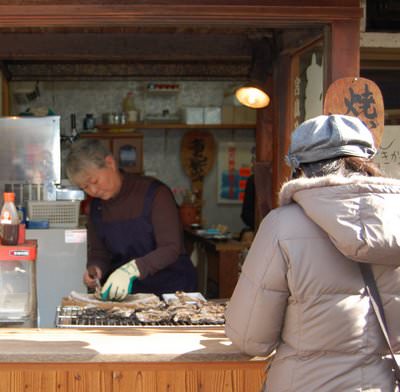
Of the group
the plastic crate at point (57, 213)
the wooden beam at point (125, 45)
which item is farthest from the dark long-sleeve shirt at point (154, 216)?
the wooden beam at point (125, 45)

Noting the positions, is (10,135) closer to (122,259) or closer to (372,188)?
(122,259)

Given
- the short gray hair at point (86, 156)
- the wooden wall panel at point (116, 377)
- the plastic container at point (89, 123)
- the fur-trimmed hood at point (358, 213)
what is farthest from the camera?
the plastic container at point (89, 123)

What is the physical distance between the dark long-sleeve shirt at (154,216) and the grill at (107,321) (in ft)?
2.36

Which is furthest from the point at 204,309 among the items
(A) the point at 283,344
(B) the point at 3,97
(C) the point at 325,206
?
(B) the point at 3,97

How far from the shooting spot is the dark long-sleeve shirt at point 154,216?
485cm

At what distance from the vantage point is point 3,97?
30.7 feet

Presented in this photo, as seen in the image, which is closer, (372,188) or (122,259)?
(372,188)

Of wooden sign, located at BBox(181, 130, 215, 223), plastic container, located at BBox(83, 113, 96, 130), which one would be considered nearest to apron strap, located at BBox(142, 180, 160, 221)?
plastic container, located at BBox(83, 113, 96, 130)

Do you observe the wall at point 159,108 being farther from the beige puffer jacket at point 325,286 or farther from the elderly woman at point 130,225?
the beige puffer jacket at point 325,286

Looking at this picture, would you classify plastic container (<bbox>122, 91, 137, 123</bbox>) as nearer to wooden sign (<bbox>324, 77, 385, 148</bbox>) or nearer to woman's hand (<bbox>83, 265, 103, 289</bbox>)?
woman's hand (<bbox>83, 265, 103, 289</bbox>)

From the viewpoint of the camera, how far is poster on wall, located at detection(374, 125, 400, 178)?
560 centimetres

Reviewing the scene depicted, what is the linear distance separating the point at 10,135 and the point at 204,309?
164 inches

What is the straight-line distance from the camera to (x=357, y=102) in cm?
392

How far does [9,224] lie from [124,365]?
1.26m
